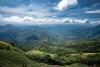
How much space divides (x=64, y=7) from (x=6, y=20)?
1767mm

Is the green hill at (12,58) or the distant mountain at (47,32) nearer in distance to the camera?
the green hill at (12,58)

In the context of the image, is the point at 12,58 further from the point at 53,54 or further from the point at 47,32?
the point at 47,32

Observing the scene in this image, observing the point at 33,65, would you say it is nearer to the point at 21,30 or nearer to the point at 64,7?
the point at 21,30

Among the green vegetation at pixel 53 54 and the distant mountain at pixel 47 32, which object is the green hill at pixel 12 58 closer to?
the green vegetation at pixel 53 54

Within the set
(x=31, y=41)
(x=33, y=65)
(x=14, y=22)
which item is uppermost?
(x=14, y=22)

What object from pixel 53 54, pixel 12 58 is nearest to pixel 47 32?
pixel 53 54

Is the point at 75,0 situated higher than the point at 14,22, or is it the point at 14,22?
the point at 75,0

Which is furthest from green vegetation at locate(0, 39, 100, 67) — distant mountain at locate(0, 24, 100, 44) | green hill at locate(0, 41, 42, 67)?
distant mountain at locate(0, 24, 100, 44)

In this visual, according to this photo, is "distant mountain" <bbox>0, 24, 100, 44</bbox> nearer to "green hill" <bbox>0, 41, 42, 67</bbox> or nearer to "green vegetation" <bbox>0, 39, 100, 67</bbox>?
"green vegetation" <bbox>0, 39, 100, 67</bbox>

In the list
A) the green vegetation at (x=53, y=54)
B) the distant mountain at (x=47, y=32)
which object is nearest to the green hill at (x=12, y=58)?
the green vegetation at (x=53, y=54)

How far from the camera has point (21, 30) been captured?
24.6ft

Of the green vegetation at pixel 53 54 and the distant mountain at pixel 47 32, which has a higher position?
the distant mountain at pixel 47 32

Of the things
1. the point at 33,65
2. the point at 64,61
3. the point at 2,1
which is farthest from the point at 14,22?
the point at 64,61

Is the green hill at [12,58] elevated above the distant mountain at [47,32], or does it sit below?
below
